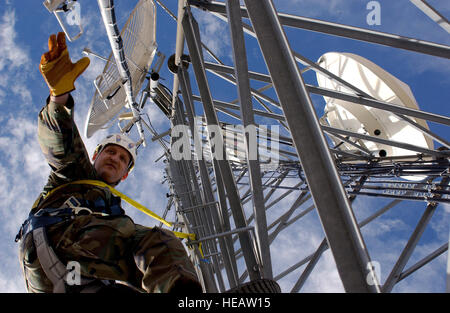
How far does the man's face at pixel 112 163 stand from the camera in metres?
4.81

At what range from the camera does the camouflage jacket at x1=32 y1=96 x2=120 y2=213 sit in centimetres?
384

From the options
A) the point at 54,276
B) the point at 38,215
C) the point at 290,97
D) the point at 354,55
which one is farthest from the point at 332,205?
the point at 354,55

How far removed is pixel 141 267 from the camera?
318 cm

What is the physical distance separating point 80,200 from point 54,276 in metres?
0.89

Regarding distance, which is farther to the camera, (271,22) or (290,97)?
(271,22)

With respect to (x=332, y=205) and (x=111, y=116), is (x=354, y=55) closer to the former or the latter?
(x=111, y=116)

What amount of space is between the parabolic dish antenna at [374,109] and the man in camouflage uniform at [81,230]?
377 inches

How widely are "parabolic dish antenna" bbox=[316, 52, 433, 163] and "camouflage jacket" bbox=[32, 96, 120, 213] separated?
9.47 m

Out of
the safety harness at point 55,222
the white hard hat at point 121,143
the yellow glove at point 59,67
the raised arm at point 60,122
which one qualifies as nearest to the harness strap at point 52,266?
the safety harness at point 55,222

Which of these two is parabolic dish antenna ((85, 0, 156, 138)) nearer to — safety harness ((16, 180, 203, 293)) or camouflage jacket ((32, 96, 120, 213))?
camouflage jacket ((32, 96, 120, 213))

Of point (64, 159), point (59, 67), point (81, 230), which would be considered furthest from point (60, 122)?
point (81, 230)

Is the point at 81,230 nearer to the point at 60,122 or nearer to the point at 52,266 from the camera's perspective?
the point at 52,266

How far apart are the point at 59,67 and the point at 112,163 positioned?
1.67 metres

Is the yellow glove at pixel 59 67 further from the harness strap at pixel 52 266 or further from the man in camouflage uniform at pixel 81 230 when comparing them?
the harness strap at pixel 52 266
